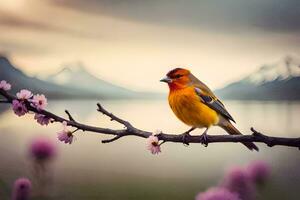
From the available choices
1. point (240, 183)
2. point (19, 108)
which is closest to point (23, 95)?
point (19, 108)

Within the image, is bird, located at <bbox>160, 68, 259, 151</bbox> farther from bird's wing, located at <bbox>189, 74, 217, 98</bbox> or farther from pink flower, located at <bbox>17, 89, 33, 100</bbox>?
pink flower, located at <bbox>17, 89, 33, 100</bbox>

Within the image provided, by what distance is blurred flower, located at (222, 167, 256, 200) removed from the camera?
185 cm

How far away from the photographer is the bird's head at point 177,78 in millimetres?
1864

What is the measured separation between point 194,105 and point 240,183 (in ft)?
0.88

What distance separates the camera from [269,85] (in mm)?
1967

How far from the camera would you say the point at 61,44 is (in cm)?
200

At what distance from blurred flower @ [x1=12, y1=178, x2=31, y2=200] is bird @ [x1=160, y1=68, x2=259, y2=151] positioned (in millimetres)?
506

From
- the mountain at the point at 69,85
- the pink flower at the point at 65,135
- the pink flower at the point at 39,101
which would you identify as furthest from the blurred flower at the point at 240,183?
the pink flower at the point at 39,101

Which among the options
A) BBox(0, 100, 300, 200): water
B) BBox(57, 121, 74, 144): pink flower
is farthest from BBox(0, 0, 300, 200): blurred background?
BBox(57, 121, 74, 144): pink flower

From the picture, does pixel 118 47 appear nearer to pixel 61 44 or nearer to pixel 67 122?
pixel 61 44

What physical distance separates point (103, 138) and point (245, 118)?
1.48 feet

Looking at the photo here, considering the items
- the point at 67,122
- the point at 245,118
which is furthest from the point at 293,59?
the point at 67,122

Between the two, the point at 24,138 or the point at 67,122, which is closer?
the point at 67,122

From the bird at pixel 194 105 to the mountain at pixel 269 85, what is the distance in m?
0.10
